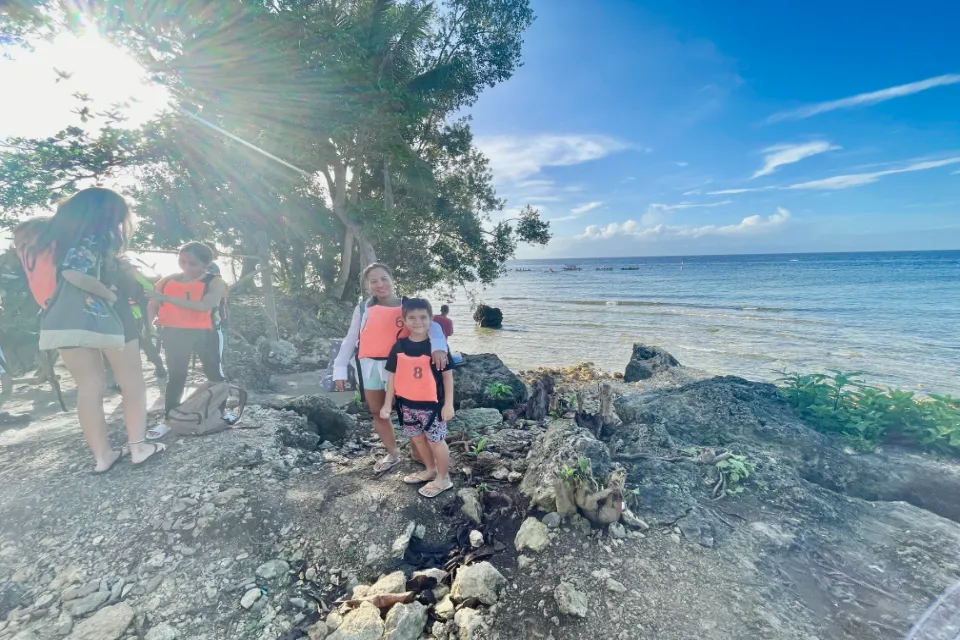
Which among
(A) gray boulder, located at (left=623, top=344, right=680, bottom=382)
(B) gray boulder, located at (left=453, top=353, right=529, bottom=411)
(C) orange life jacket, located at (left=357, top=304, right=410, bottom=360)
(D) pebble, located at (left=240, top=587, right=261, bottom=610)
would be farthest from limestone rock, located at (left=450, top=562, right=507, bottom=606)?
(A) gray boulder, located at (left=623, top=344, right=680, bottom=382)

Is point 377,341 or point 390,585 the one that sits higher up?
point 377,341

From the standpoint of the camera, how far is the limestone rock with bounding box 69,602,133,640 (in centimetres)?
219

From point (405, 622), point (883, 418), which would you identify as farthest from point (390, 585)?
point (883, 418)

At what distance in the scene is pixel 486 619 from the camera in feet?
7.47

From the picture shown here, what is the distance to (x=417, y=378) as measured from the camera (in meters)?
3.40

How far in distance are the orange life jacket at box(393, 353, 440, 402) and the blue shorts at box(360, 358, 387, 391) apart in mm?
282

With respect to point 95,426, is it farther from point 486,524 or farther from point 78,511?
point 486,524

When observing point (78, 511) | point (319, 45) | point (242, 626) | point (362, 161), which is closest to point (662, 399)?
point (242, 626)

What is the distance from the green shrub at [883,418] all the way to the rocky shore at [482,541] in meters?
0.28

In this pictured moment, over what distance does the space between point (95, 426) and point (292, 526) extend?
1915 mm

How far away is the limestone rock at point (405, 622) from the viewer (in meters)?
2.20

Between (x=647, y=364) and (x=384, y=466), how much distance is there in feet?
24.3

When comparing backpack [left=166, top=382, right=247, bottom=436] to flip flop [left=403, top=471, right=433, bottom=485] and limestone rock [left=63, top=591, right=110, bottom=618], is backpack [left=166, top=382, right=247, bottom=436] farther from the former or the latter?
flip flop [left=403, top=471, right=433, bottom=485]

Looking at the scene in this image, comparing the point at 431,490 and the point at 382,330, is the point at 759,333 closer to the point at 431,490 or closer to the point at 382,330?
the point at 431,490
